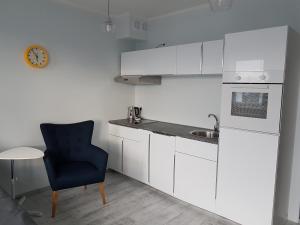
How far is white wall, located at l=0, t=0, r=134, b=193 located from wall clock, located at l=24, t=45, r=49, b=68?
0.06m

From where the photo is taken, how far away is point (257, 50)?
7.08 feet

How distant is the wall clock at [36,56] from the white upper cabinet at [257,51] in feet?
7.16

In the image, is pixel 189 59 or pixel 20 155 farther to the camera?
pixel 189 59

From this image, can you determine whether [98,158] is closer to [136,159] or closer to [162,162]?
[136,159]

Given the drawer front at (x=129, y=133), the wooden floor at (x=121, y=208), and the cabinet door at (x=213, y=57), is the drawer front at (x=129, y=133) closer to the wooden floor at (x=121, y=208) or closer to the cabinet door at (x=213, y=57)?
the wooden floor at (x=121, y=208)

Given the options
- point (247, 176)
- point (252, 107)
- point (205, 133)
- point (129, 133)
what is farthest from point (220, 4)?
point (129, 133)

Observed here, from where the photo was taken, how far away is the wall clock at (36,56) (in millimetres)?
2809

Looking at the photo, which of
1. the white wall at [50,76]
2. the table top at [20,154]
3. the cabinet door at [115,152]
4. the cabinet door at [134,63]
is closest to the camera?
the table top at [20,154]

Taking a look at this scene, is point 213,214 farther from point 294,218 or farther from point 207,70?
point 207,70

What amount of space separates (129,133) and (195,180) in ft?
3.90

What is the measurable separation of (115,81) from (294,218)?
117 inches

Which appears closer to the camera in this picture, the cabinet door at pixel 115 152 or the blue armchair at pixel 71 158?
the blue armchair at pixel 71 158

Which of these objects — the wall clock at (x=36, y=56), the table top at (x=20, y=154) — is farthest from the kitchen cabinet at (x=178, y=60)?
the table top at (x=20, y=154)

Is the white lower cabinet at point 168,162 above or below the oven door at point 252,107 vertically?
below
